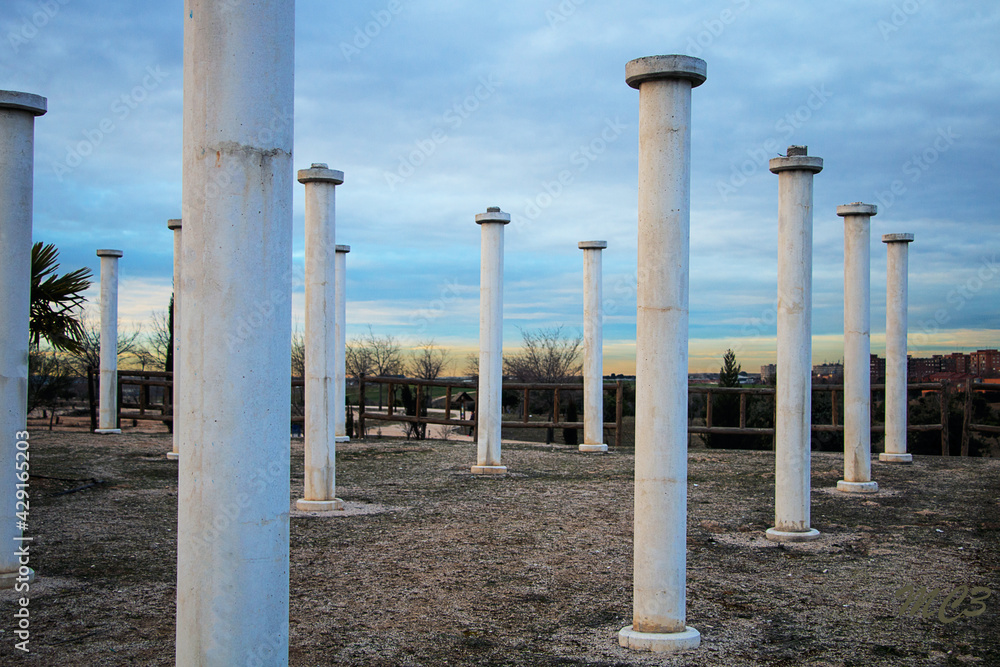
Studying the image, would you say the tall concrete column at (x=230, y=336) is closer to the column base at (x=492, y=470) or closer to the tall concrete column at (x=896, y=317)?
the column base at (x=492, y=470)

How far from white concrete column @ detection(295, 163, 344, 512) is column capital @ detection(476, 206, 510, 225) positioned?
3.38 m

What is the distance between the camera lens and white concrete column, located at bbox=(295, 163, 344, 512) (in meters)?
9.09

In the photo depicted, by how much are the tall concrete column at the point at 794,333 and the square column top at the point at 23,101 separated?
621 centimetres

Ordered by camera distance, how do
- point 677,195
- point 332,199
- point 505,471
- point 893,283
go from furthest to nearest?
point 893,283
point 505,471
point 332,199
point 677,195

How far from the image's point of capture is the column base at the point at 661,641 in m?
4.92

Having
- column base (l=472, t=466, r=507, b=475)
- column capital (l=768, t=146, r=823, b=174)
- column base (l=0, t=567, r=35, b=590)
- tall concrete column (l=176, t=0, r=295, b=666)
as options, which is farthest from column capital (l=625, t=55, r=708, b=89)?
column base (l=472, t=466, r=507, b=475)

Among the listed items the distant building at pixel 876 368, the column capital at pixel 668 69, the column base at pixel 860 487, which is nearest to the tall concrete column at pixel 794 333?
the column base at pixel 860 487

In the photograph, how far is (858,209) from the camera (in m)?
10.4

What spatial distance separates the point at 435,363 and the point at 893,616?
109ft

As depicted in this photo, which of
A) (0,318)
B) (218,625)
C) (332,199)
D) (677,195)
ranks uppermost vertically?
(332,199)

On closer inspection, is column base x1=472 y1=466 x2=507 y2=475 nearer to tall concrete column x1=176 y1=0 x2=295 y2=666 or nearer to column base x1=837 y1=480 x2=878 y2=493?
column base x1=837 y1=480 x2=878 y2=493

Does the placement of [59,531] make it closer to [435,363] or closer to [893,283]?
[893,283]

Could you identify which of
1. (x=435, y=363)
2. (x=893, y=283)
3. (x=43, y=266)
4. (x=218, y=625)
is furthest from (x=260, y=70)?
(x=435, y=363)

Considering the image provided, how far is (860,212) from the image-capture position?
10375 millimetres
